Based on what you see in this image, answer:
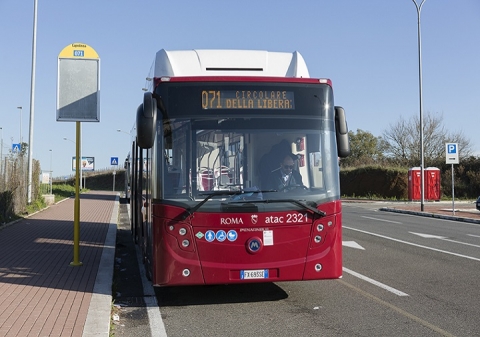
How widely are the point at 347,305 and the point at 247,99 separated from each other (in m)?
2.94

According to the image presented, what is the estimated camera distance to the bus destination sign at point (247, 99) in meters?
7.66

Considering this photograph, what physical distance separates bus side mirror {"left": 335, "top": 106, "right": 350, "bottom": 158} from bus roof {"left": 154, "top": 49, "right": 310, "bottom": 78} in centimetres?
75

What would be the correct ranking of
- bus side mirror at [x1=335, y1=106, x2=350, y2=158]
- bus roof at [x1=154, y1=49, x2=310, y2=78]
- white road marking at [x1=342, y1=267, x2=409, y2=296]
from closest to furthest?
bus side mirror at [x1=335, y1=106, x2=350, y2=158]
bus roof at [x1=154, y1=49, x2=310, y2=78]
white road marking at [x1=342, y1=267, x2=409, y2=296]

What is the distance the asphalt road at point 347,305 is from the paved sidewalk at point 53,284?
466mm

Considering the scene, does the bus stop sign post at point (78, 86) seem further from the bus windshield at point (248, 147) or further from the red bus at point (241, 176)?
the bus windshield at point (248, 147)

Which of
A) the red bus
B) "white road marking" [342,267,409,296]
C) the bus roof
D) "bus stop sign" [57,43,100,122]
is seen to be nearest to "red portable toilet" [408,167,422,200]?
"white road marking" [342,267,409,296]

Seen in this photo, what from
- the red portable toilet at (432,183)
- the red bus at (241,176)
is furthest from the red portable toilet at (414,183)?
the red bus at (241,176)

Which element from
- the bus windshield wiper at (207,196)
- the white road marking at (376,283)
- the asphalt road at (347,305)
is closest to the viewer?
the asphalt road at (347,305)

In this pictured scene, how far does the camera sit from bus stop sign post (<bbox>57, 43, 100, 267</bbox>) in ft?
35.0

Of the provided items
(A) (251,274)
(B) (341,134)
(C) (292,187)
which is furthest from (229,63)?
(A) (251,274)

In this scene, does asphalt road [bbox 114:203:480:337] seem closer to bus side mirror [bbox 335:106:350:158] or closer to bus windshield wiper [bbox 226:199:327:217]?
bus windshield wiper [bbox 226:199:327:217]

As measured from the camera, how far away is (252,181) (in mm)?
7578

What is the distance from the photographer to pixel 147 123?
721 centimetres

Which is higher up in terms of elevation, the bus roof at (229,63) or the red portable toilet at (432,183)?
the bus roof at (229,63)
